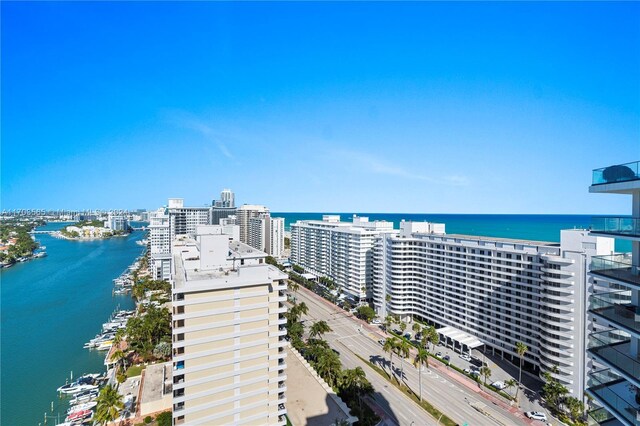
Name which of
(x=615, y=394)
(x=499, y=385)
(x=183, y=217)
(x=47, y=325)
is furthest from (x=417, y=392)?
(x=183, y=217)

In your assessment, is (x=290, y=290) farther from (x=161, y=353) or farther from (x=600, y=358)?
(x=600, y=358)

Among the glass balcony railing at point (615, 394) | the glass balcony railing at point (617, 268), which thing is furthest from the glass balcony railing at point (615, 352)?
the glass balcony railing at point (617, 268)

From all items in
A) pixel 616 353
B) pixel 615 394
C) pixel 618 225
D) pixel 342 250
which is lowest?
pixel 342 250

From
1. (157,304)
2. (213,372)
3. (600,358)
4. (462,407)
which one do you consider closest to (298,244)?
(157,304)

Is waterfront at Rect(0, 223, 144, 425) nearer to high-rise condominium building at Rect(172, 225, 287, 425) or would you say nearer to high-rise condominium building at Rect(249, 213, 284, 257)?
high-rise condominium building at Rect(172, 225, 287, 425)

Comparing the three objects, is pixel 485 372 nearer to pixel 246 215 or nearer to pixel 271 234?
pixel 271 234
